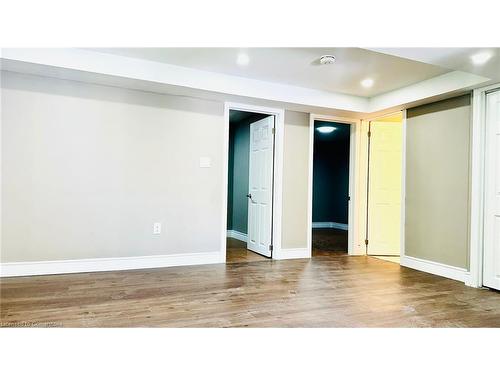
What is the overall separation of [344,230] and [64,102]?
23.6 feet

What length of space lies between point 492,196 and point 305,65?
2460mm

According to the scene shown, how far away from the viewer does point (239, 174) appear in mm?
7027

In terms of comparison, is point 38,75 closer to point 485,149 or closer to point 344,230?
point 485,149

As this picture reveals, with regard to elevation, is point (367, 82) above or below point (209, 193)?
above

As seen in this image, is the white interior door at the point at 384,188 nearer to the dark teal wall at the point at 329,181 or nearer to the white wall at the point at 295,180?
the white wall at the point at 295,180

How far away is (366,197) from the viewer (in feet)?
18.7

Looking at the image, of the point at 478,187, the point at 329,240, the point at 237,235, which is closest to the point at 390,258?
the point at 329,240

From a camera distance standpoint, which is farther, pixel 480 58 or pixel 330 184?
pixel 330 184

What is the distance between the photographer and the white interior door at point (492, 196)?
3.66 metres

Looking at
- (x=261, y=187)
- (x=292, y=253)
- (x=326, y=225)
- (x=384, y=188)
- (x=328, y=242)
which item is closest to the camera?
(x=292, y=253)

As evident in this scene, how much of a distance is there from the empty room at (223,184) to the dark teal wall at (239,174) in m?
1.09

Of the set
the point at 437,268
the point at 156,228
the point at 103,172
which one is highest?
the point at 103,172

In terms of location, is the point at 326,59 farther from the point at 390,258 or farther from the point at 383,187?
the point at 390,258

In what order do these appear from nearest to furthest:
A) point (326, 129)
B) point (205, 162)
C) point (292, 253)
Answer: point (205, 162)
point (292, 253)
point (326, 129)
